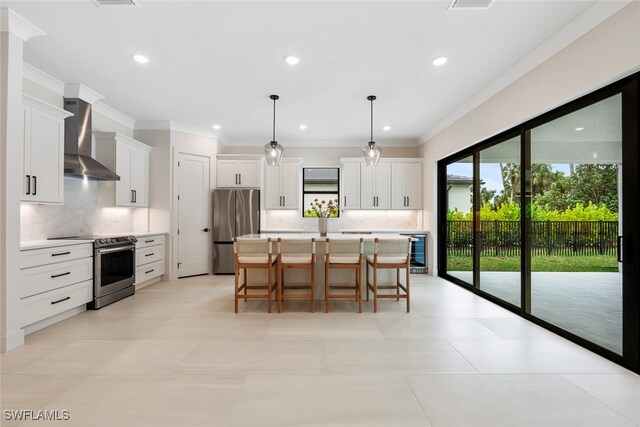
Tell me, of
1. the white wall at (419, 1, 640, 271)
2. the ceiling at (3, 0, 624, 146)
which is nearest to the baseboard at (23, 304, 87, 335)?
the ceiling at (3, 0, 624, 146)

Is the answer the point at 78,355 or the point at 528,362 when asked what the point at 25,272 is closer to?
the point at 78,355

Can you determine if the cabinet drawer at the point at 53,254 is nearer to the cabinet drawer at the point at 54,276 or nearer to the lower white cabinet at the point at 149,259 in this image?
the cabinet drawer at the point at 54,276

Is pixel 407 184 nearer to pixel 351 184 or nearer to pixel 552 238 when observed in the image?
pixel 351 184

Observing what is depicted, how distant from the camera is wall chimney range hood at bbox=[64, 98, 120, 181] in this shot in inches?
159

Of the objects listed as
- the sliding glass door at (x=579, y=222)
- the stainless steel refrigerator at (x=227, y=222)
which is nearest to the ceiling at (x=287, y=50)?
the sliding glass door at (x=579, y=222)

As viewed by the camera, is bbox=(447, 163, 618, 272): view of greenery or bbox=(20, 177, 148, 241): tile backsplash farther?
bbox=(20, 177, 148, 241): tile backsplash

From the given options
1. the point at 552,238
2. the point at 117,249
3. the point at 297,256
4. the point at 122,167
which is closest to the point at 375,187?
the point at 297,256

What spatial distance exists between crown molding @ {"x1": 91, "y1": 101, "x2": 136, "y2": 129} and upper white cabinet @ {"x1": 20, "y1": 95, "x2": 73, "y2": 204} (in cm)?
130

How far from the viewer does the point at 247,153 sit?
7043mm

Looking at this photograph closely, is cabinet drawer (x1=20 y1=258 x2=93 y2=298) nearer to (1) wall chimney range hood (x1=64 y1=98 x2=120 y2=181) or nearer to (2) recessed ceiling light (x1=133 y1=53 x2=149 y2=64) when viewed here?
(1) wall chimney range hood (x1=64 y1=98 x2=120 y2=181)

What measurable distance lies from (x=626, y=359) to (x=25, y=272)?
205 inches

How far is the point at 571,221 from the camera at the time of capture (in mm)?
3090
